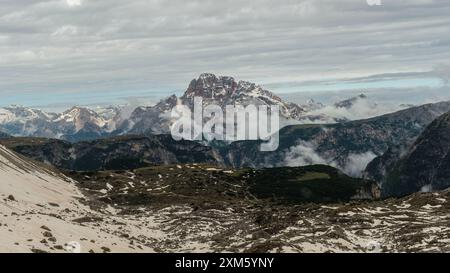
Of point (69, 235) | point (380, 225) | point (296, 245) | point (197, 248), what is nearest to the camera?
point (69, 235)

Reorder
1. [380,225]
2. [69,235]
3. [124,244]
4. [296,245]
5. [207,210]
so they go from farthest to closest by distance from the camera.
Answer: [207,210] → [380,225] → [296,245] → [124,244] → [69,235]

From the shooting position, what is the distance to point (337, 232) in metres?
115

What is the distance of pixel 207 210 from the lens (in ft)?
648

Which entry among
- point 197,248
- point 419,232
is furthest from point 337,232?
point 197,248

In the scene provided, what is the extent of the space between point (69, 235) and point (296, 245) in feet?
122

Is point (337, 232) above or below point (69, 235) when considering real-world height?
below
